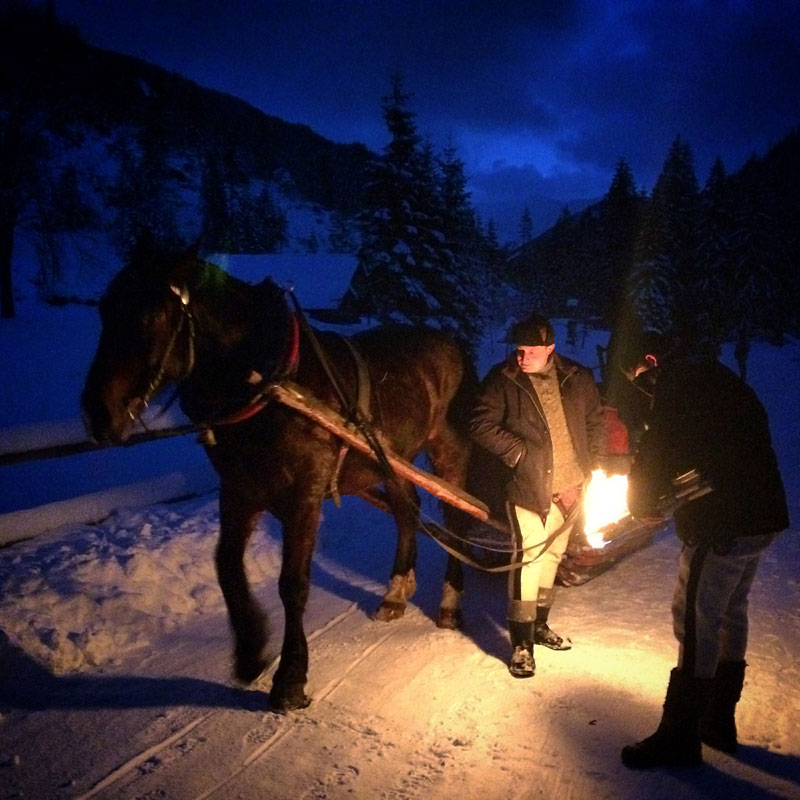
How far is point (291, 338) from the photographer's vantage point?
10.9 feet

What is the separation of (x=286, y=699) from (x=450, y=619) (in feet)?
4.76

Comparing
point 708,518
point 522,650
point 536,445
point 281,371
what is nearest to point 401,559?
point 522,650

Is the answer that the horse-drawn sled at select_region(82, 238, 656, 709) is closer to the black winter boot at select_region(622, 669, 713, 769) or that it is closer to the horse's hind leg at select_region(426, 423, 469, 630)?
the horse's hind leg at select_region(426, 423, 469, 630)

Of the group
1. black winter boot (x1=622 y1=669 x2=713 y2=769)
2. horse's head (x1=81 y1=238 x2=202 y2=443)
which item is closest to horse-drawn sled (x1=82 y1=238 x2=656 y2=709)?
horse's head (x1=81 y1=238 x2=202 y2=443)

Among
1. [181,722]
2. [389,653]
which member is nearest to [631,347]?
[389,653]

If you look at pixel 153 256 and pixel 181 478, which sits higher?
pixel 153 256

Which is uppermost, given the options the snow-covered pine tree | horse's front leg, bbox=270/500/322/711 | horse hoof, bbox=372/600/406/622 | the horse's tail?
the snow-covered pine tree

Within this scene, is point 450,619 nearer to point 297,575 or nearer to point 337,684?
point 337,684

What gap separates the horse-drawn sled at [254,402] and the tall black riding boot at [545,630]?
30.4 inches

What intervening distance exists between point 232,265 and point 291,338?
38149 millimetres

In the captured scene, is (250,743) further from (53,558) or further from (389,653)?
(53,558)

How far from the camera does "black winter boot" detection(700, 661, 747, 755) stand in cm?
293

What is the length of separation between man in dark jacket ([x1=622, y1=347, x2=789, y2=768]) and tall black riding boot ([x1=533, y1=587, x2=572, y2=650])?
3.64 feet

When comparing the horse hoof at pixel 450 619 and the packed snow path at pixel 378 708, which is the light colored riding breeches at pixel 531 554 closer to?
the packed snow path at pixel 378 708
